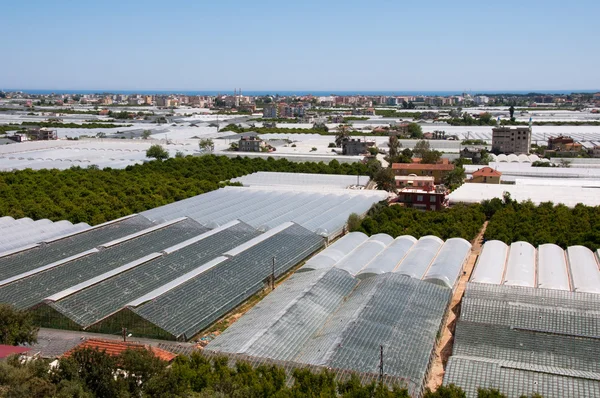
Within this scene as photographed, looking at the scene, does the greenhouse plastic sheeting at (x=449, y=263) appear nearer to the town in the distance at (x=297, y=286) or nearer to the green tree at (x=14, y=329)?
the town in the distance at (x=297, y=286)

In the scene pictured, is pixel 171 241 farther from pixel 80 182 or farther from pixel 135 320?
pixel 80 182

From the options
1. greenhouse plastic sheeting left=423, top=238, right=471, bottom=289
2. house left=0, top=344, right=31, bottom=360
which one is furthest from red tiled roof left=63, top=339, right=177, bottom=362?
greenhouse plastic sheeting left=423, top=238, right=471, bottom=289

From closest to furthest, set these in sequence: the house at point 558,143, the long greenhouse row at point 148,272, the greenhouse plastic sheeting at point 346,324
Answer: the greenhouse plastic sheeting at point 346,324 → the long greenhouse row at point 148,272 → the house at point 558,143

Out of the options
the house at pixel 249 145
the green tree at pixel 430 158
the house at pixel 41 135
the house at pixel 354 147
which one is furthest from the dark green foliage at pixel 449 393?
the house at pixel 41 135

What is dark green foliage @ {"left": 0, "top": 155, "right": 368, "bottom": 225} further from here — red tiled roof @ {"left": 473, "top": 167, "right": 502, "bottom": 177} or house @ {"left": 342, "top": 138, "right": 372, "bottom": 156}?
house @ {"left": 342, "top": 138, "right": 372, "bottom": 156}

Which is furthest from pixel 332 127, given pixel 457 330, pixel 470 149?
pixel 457 330

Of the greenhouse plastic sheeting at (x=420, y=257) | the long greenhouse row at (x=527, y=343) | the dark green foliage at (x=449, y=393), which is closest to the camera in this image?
the dark green foliage at (x=449, y=393)
